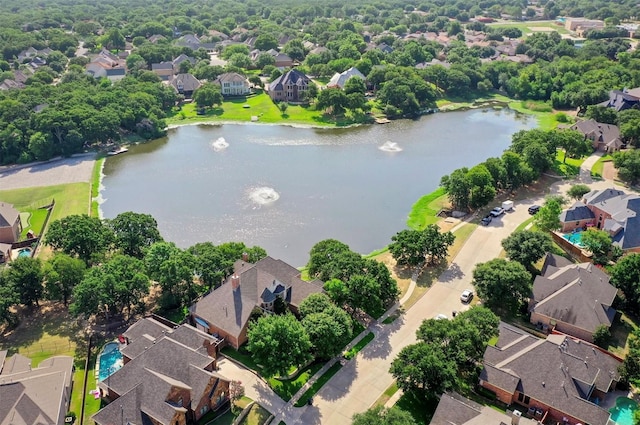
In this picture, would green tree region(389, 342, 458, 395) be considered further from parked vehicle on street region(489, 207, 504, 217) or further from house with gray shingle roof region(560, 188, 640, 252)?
parked vehicle on street region(489, 207, 504, 217)

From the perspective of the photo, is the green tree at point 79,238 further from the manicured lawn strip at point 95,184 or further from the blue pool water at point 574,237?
the blue pool water at point 574,237

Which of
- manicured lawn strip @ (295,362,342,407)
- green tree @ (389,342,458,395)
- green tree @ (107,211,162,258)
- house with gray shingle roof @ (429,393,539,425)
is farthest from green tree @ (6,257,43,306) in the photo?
house with gray shingle roof @ (429,393,539,425)

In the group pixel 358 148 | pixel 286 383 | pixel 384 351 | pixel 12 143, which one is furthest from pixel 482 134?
pixel 12 143

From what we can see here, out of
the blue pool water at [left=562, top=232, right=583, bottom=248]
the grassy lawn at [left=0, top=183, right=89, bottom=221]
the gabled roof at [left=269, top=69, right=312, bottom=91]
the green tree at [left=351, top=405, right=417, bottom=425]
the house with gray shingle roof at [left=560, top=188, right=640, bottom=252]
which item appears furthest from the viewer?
the gabled roof at [left=269, top=69, right=312, bottom=91]

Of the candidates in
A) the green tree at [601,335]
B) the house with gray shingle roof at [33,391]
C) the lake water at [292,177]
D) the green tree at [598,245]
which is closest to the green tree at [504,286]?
the green tree at [601,335]

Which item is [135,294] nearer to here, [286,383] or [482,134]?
[286,383]

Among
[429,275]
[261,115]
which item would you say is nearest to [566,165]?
[429,275]
